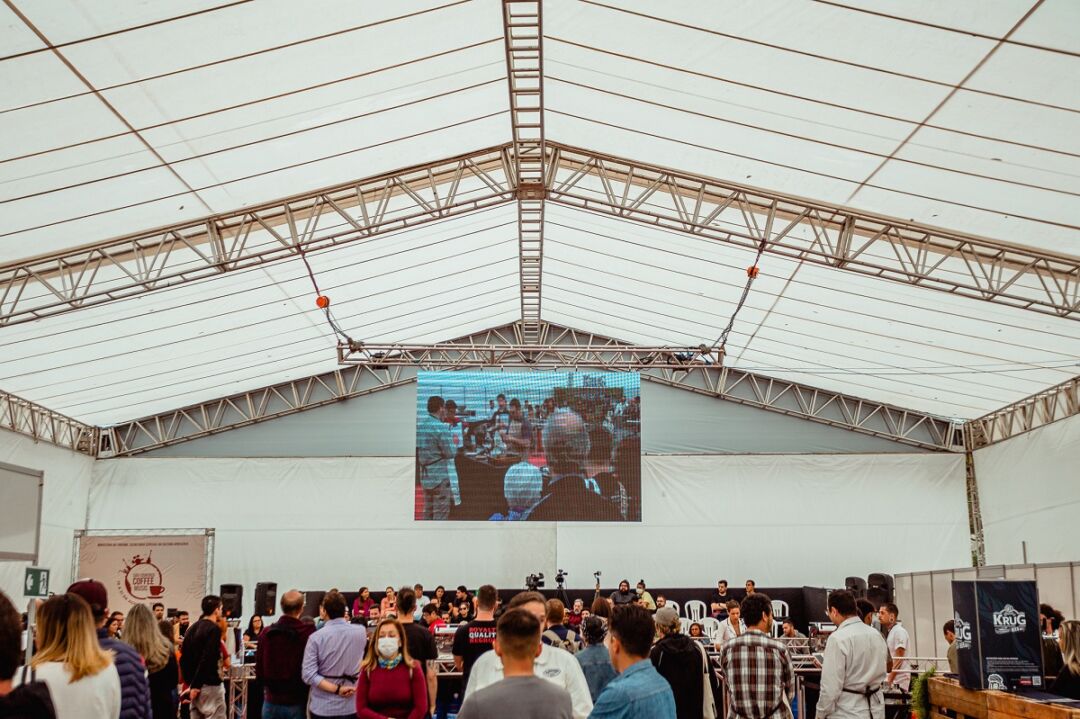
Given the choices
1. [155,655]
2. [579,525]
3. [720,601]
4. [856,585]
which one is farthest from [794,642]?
[155,655]

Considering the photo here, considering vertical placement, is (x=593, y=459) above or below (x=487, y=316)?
below

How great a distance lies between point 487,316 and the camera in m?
18.3

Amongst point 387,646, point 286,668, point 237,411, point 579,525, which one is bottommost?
point 286,668

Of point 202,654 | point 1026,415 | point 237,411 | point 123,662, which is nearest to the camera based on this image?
point 123,662

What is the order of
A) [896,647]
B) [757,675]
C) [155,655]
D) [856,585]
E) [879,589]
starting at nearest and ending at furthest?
[757,675] < [155,655] < [896,647] < [879,589] < [856,585]

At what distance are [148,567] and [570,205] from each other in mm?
11103

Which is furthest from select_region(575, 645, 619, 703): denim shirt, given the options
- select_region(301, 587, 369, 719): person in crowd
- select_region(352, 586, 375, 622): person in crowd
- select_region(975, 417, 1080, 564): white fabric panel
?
select_region(975, 417, 1080, 564): white fabric panel

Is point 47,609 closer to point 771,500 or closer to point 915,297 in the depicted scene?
point 915,297

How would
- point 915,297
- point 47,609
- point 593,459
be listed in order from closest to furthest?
1. point 47,609
2. point 915,297
3. point 593,459

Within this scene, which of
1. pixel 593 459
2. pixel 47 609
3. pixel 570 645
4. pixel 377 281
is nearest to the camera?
pixel 47 609

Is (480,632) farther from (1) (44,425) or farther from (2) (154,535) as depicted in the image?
(2) (154,535)

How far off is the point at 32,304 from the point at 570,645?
28.9 feet

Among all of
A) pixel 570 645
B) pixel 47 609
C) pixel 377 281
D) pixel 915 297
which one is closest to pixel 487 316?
pixel 377 281

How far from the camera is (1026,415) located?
629 inches
